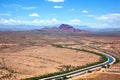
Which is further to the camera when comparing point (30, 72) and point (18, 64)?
point (18, 64)

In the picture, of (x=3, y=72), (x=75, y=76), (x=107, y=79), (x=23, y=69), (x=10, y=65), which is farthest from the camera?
(x=10, y=65)

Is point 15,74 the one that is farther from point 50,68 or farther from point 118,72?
point 118,72

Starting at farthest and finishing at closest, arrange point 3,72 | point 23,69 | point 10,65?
point 10,65 → point 23,69 → point 3,72

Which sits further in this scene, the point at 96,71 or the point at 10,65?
the point at 10,65

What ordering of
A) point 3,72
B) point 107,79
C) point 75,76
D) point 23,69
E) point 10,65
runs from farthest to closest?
1. point 10,65
2. point 23,69
3. point 3,72
4. point 75,76
5. point 107,79

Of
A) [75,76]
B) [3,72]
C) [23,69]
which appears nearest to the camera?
[75,76]

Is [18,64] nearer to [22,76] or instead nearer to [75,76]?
[22,76]

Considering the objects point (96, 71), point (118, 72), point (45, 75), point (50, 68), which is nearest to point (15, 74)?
point (45, 75)

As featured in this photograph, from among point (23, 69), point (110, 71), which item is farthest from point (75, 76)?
point (23, 69)

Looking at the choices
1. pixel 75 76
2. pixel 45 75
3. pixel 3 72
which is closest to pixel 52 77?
pixel 45 75
